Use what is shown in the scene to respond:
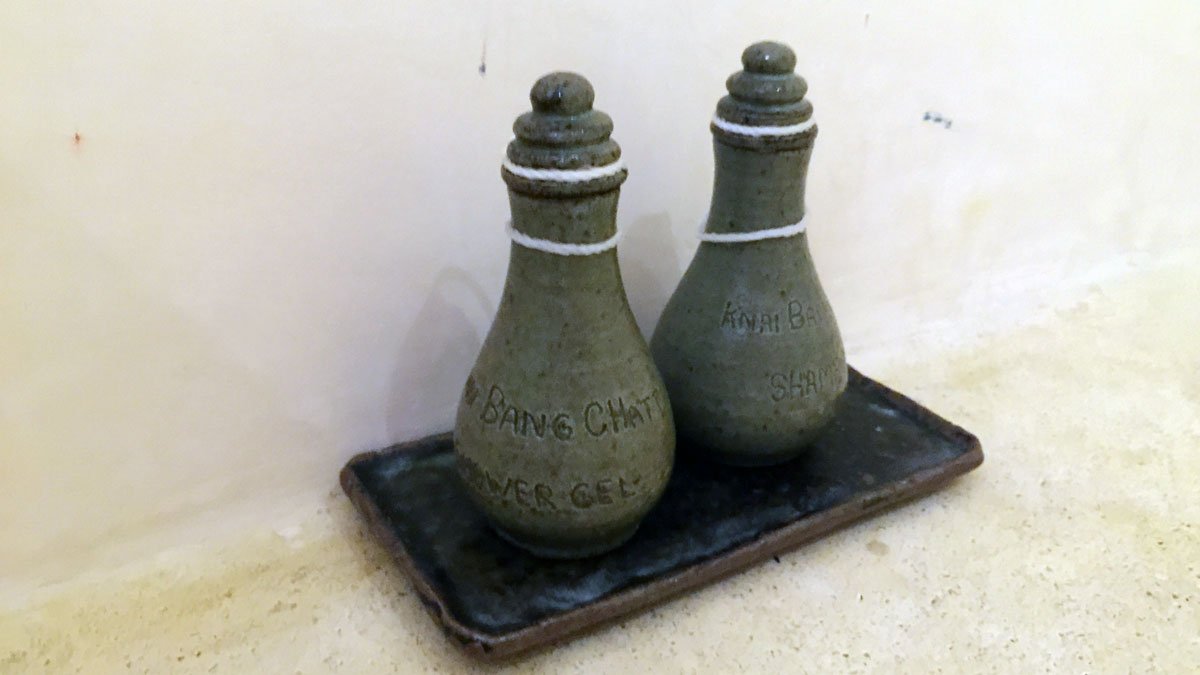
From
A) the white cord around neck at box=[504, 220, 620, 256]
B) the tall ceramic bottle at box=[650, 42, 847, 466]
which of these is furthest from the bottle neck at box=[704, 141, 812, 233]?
the white cord around neck at box=[504, 220, 620, 256]

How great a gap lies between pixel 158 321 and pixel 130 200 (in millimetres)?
67

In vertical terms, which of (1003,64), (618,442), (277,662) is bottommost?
(277,662)

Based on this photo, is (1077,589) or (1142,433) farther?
(1142,433)

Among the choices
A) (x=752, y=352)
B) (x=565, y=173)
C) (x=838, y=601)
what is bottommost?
(x=838, y=601)

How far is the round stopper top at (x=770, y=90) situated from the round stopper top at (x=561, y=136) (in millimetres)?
112

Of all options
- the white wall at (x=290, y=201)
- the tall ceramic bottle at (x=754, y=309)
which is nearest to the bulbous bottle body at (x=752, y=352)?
the tall ceramic bottle at (x=754, y=309)

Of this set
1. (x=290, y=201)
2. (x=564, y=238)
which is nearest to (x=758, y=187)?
Answer: (x=564, y=238)

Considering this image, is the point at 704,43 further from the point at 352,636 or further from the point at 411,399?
the point at 352,636

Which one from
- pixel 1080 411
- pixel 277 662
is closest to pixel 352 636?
pixel 277 662

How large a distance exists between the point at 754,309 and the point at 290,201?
0.27m

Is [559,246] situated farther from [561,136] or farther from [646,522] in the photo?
[646,522]

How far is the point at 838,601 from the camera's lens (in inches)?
19.7

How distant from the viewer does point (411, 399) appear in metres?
0.60

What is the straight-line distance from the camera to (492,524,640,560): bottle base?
0.49 metres
